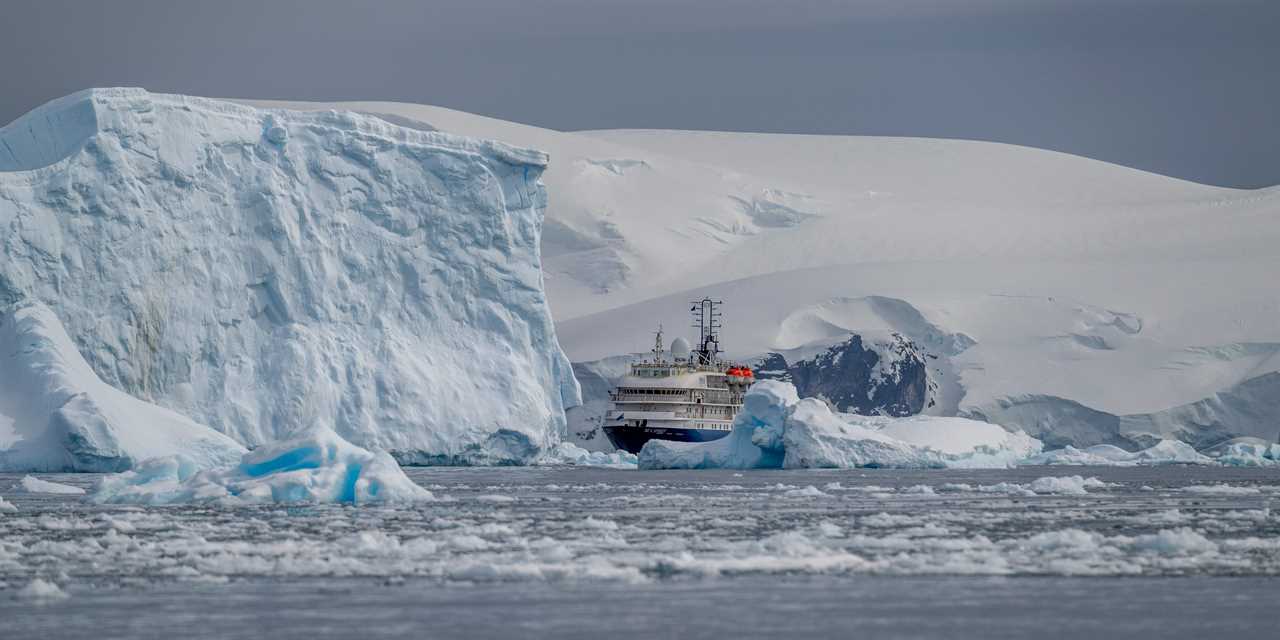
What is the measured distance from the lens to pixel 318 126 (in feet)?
122

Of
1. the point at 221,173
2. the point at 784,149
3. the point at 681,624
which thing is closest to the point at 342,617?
the point at 681,624

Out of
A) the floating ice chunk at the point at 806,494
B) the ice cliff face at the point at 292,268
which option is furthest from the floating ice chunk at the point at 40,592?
the ice cliff face at the point at 292,268

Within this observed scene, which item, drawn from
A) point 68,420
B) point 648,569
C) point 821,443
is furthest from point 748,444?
point 648,569

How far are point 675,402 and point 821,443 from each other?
42.2 feet

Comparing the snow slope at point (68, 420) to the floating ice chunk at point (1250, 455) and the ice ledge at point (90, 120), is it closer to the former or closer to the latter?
the ice ledge at point (90, 120)

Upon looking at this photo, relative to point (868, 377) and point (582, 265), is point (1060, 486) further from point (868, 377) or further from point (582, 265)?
point (582, 265)

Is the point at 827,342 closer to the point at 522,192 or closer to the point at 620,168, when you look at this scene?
the point at 522,192

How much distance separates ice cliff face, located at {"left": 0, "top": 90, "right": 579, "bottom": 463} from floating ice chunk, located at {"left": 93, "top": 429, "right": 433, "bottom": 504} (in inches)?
372

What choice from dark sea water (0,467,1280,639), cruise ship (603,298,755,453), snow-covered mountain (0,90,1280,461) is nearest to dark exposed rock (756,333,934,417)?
snow-covered mountain (0,90,1280,461)

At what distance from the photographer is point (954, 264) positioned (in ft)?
228

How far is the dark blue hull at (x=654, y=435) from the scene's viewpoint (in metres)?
49.1

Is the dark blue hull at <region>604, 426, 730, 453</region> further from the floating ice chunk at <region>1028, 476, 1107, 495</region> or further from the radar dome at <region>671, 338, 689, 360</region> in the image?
the floating ice chunk at <region>1028, 476, 1107, 495</region>

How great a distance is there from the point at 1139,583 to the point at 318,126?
87.6 ft

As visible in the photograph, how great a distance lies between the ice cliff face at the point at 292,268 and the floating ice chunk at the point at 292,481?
31.0 feet
